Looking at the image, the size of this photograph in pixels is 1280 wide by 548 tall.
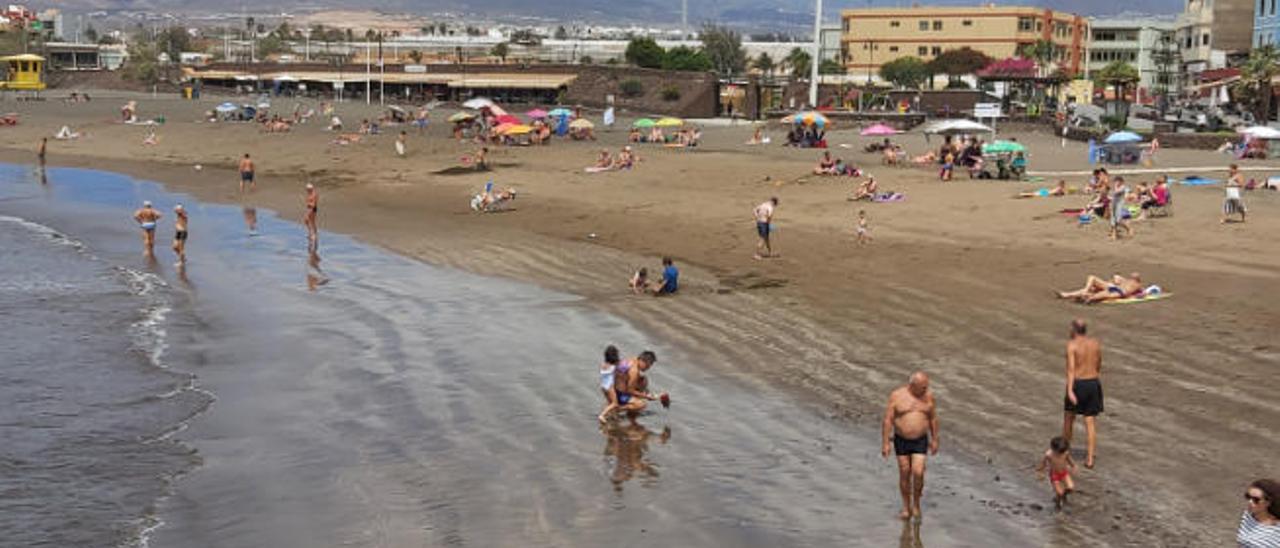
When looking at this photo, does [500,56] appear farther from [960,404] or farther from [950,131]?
[960,404]

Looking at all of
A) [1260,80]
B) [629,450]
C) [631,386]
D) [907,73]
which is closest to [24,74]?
[907,73]

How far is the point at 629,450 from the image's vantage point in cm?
1326

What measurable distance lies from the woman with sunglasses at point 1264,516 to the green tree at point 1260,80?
5170 cm

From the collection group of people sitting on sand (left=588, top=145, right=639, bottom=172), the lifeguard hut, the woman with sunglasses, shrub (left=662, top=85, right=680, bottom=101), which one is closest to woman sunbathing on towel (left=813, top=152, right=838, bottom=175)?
group of people sitting on sand (left=588, top=145, right=639, bottom=172)

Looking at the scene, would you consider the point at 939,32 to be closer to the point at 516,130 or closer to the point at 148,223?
the point at 516,130

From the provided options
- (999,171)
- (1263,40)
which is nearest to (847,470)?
(999,171)

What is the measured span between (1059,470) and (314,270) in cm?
1824

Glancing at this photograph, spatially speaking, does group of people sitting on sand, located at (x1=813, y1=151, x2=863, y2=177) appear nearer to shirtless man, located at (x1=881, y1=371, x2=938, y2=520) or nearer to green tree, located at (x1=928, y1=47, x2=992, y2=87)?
shirtless man, located at (x1=881, y1=371, x2=938, y2=520)

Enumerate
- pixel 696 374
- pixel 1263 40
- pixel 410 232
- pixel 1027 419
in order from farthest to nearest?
pixel 1263 40
pixel 410 232
pixel 696 374
pixel 1027 419

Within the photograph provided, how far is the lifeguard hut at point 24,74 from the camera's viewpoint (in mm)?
98062

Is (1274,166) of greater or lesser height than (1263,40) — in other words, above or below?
below

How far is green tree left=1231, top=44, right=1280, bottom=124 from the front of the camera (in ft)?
182

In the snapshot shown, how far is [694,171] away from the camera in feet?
129

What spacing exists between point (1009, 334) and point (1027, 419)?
4121 mm
